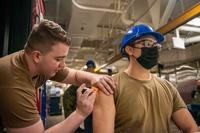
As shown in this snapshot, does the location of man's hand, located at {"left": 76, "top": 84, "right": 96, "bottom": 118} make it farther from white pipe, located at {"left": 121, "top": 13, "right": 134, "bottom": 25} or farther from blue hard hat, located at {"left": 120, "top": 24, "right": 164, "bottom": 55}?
white pipe, located at {"left": 121, "top": 13, "right": 134, "bottom": 25}

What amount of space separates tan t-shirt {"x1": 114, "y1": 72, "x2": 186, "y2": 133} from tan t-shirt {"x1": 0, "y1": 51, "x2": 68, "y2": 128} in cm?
70

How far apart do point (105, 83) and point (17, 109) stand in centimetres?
66

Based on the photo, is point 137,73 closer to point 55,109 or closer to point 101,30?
point 101,30

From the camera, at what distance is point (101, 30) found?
24.0ft

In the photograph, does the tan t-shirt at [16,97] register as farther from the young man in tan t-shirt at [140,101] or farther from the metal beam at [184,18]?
the metal beam at [184,18]

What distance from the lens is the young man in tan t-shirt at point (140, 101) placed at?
1687 millimetres

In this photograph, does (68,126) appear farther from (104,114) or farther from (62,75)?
(62,75)

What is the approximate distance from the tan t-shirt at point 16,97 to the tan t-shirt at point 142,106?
2.31ft

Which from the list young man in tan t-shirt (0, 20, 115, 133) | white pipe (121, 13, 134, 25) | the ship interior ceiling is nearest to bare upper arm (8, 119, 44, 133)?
young man in tan t-shirt (0, 20, 115, 133)

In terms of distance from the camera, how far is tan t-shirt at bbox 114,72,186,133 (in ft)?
5.58

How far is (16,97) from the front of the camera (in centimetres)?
124

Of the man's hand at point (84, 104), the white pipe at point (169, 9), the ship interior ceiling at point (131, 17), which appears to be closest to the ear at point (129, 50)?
the man's hand at point (84, 104)

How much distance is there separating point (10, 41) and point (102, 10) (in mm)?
2516

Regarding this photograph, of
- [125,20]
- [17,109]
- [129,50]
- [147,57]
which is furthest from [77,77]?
[125,20]
